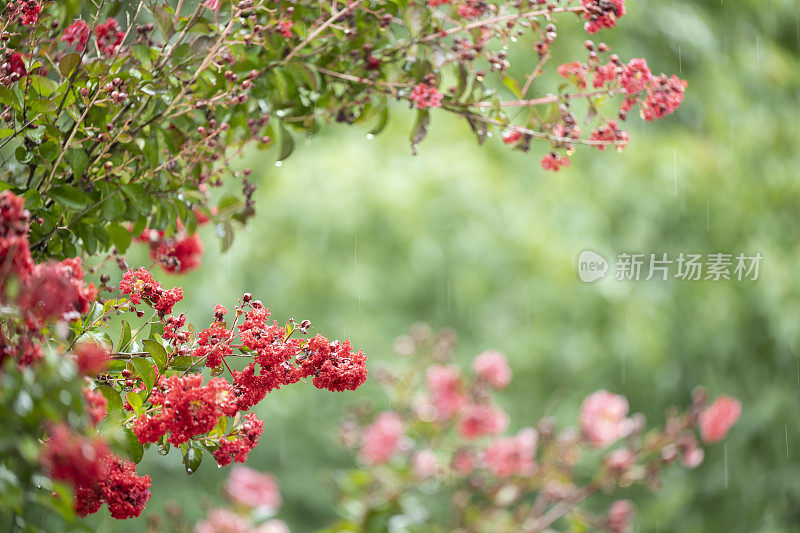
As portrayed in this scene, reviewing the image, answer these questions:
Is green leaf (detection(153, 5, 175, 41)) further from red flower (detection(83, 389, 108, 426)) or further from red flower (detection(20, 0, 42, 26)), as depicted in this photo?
red flower (detection(83, 389, 108, 426))

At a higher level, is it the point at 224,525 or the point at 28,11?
the point at 28,11

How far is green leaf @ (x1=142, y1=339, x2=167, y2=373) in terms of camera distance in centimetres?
70

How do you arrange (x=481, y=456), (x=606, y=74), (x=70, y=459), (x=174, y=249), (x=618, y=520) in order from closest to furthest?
(x=70, y=459), (x=606, y=74), (x=174, y=249), (x=618, y=520), (x=481, y=456)

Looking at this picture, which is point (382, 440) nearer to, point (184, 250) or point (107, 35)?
point (184, 250)

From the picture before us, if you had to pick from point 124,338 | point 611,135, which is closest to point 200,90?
point 124,338

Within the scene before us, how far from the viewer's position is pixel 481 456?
189cm

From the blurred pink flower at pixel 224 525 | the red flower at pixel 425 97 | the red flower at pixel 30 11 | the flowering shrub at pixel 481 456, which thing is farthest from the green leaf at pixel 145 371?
the blurred pink flower at pixel 224 525

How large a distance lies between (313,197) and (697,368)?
1706 millimetres

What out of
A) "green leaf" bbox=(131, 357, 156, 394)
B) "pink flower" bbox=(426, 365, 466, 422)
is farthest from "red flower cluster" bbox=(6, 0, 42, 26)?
"pink flower" bbox=(426, 365, 466, 422)

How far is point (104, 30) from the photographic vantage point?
0.87 metres

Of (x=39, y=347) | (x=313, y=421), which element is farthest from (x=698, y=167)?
(x=39, y=347)

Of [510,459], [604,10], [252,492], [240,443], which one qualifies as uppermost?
[604,10]

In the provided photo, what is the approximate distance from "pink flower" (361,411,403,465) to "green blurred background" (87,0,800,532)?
896 mm

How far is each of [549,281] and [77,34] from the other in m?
2.41
